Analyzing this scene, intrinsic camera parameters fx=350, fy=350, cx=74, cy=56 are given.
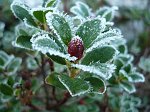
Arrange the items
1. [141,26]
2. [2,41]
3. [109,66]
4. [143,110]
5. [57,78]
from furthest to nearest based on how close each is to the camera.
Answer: [141,26] → [143,110] → [2,41] → [57,78] → [109,66]

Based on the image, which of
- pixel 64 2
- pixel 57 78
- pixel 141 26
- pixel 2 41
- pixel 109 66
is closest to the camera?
pixel 109 66

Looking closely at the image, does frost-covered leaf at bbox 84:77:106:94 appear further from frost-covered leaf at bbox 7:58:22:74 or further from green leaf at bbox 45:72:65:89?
frost-covered leaf at bbox 7:58:22:74

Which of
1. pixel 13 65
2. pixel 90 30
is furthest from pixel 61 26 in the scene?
pixel 13 65

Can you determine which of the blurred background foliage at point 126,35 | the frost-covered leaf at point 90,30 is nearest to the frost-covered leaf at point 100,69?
the frost-covered leaf at point 90,30

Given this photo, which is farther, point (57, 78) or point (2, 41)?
point (2, 41)

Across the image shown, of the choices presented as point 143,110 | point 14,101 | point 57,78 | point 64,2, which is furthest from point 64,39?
point 64,2

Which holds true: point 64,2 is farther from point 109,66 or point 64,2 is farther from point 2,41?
point 109,66

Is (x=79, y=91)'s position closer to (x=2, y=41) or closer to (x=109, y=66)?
(x=109, y=66)

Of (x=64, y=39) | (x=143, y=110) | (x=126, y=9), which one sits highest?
(x=126, y=9)

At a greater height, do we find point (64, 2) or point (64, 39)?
point (64, 2)

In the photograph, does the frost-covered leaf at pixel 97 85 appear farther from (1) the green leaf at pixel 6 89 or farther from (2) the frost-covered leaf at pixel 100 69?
(1) the green leaf at pixel 6 89
